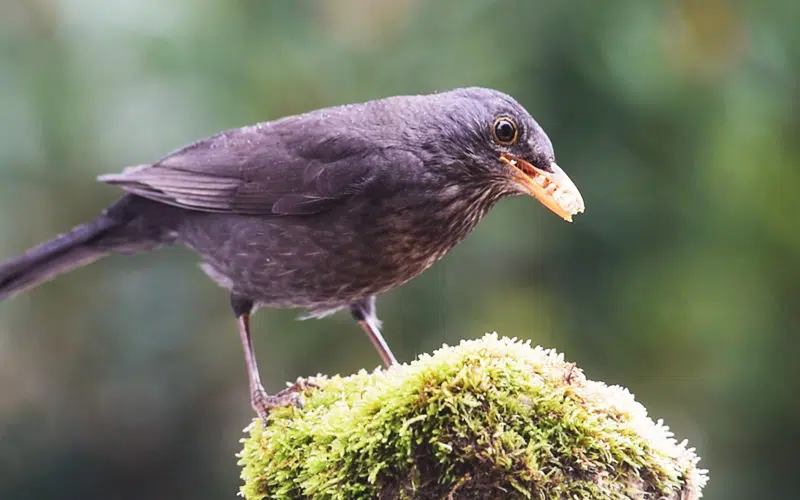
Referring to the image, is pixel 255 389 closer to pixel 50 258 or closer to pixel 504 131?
pixel 50 258

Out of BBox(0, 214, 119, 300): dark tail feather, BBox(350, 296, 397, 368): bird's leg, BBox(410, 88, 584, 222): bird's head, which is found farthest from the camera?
BBox(0, 214, 119, 300): dark tail feather

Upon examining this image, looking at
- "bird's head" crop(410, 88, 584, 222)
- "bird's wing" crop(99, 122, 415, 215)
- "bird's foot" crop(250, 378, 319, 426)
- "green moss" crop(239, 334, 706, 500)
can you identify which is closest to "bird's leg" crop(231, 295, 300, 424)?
"bird's foot" crop(250, 378, 319, 426)

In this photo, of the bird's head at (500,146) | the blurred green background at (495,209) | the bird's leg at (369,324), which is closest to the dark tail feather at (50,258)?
the blurred green background at (495,209)

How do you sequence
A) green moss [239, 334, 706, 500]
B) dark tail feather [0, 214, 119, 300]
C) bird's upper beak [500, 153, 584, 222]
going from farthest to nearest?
dark tail feather [0, 214, 119, 300] < bird's upper beak [500, 153, 584, 222] < green moss [239, 334, 706, 500]

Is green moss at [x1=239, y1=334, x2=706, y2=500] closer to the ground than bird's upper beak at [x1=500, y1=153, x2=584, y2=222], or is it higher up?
closer to the ground

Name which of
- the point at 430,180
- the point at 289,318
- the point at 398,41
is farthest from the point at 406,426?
the point at 398,41

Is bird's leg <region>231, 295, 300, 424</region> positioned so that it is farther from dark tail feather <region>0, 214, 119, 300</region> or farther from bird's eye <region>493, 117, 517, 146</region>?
bird's eye <region>493, 117, 517, 146</region>

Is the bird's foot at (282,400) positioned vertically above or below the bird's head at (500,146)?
below

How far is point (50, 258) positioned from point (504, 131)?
245 centimetres

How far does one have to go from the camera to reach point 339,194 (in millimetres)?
3803

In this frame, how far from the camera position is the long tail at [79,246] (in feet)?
14.9

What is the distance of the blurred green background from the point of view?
16.8 feet

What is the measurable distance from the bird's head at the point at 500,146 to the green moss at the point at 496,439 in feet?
3.23

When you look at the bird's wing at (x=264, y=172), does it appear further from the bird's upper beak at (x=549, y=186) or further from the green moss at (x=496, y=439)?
the green moss at (x=496, y=439)
